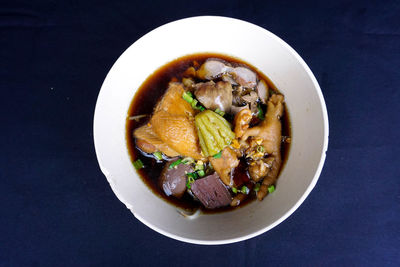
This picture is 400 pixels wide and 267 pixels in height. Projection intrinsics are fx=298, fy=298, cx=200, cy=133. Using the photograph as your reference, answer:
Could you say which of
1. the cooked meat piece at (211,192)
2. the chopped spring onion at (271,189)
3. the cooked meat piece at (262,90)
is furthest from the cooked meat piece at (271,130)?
the cooked meat piece at (211,192)

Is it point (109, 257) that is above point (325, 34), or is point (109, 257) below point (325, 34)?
below

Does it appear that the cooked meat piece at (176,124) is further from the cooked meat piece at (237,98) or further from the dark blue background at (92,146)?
the dark blue background at (92,146)

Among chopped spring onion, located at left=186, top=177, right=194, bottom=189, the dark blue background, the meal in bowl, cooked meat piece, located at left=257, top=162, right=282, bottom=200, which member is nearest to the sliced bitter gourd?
the meal in bowl

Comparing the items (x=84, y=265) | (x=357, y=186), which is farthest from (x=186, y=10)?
(x=84, y=265)

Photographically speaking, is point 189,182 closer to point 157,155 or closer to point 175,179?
point 175,179

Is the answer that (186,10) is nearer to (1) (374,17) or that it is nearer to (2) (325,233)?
(1) (374,17)

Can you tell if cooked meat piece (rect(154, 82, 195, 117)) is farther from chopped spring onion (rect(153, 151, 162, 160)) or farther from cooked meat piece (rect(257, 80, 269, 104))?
cooked meat piece (rect(257, 80, 269, 104))

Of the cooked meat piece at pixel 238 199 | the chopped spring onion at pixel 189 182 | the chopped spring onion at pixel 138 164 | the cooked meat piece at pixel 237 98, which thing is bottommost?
Result: the cooked meat piece at pixel 238 199
